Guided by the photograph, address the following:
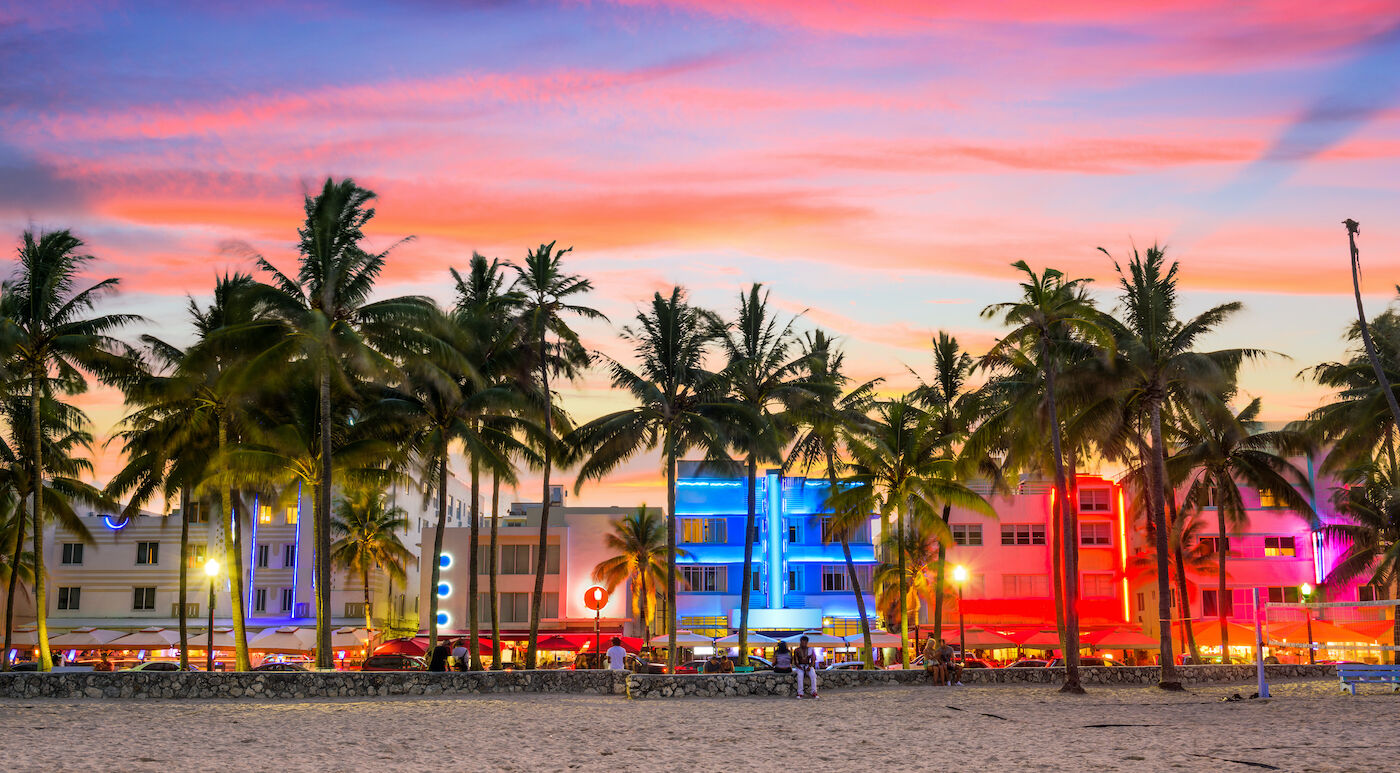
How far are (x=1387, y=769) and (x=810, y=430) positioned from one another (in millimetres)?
31688

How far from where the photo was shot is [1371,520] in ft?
164

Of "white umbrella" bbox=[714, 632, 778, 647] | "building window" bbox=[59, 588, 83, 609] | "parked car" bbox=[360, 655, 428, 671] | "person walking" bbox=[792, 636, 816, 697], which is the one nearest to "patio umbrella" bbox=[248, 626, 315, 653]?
"parked car" bbox=[360, 655, 428, 671]

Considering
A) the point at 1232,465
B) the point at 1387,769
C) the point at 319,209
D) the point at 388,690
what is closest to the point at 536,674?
the point at 388,690

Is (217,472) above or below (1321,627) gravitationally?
above

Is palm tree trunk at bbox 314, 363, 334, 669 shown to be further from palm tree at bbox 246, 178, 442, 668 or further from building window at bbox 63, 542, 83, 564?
building window at bbox 63, 542, 83, 564

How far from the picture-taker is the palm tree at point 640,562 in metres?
64.8

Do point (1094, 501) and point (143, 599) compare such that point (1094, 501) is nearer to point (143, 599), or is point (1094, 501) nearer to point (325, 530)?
point (325, 530)

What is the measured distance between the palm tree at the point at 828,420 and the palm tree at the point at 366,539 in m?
28.1

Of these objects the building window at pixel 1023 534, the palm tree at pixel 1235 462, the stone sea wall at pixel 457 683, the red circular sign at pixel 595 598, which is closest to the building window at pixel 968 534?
the building window at pixel 1023 534

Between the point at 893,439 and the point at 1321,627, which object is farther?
the point at 1321,627

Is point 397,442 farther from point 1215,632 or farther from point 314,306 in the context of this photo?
point 1215,632

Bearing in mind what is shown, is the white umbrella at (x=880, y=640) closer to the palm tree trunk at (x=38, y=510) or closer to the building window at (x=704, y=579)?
the building window at (x=704, y=579)

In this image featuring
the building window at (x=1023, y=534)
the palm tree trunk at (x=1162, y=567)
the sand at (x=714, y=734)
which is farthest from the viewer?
the building window at (x=1023, y=534)

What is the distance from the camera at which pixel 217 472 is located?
35.8m
